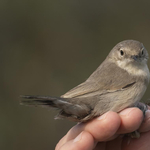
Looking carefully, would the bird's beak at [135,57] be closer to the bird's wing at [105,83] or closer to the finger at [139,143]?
the bird's wing at [105,83]

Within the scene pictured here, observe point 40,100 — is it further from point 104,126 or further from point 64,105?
point 104,126

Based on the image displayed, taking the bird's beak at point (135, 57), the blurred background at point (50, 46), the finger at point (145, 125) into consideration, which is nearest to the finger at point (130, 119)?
the finger at point (145, 125)

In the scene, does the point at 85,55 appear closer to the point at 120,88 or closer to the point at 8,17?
the point at 8,17

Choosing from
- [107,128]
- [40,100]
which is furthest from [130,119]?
[40,100]

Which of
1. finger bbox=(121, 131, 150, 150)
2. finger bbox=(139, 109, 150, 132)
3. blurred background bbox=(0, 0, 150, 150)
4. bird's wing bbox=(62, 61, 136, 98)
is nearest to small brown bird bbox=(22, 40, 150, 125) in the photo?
bird's wing bbox=(62, 61, 136, 98)

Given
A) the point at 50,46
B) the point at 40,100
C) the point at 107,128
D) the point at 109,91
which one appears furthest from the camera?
the point at 50,46

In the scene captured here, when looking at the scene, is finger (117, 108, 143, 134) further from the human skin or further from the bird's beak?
the bird's beak
